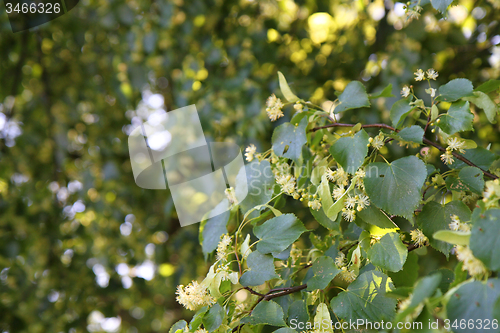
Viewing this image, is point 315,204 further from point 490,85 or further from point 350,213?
point 490,85

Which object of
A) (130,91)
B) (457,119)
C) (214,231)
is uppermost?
(457,119)

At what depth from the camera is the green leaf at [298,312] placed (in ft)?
1.21

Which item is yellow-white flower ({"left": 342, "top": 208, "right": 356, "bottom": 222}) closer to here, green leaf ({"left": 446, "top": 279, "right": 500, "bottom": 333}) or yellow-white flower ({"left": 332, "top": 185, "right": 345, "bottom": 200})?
yellow-white flower ({"left": 332, "top": 185, "right": 345, "bottom": 200})

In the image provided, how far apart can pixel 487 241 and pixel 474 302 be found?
0.04 m

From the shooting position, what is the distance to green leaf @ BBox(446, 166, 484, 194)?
35cm

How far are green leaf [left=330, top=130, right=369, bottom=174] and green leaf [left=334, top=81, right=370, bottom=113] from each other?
1.9 inches

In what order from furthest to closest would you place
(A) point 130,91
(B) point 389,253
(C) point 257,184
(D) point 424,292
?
1. (A) point 130,91
2. (C) point 257,184
3. (B) point 389,253
4. (D) point 424,292

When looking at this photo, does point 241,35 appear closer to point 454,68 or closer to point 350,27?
point 350,27

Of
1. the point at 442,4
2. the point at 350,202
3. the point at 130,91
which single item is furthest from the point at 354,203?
the point at 130,91

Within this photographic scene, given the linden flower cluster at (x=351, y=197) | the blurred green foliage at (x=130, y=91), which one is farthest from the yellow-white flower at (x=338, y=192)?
the blurred green foliage at (x=130, y=91)

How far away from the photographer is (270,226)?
397 millimetres

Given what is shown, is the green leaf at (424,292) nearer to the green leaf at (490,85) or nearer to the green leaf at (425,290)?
the green leaf at (425,290)

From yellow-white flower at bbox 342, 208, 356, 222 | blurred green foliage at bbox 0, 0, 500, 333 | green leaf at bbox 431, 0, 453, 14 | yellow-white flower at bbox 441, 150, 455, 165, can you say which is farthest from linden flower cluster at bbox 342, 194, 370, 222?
blurred green foliage at bbox 0, 0, 500, 333

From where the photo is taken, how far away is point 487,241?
231 millimetres
